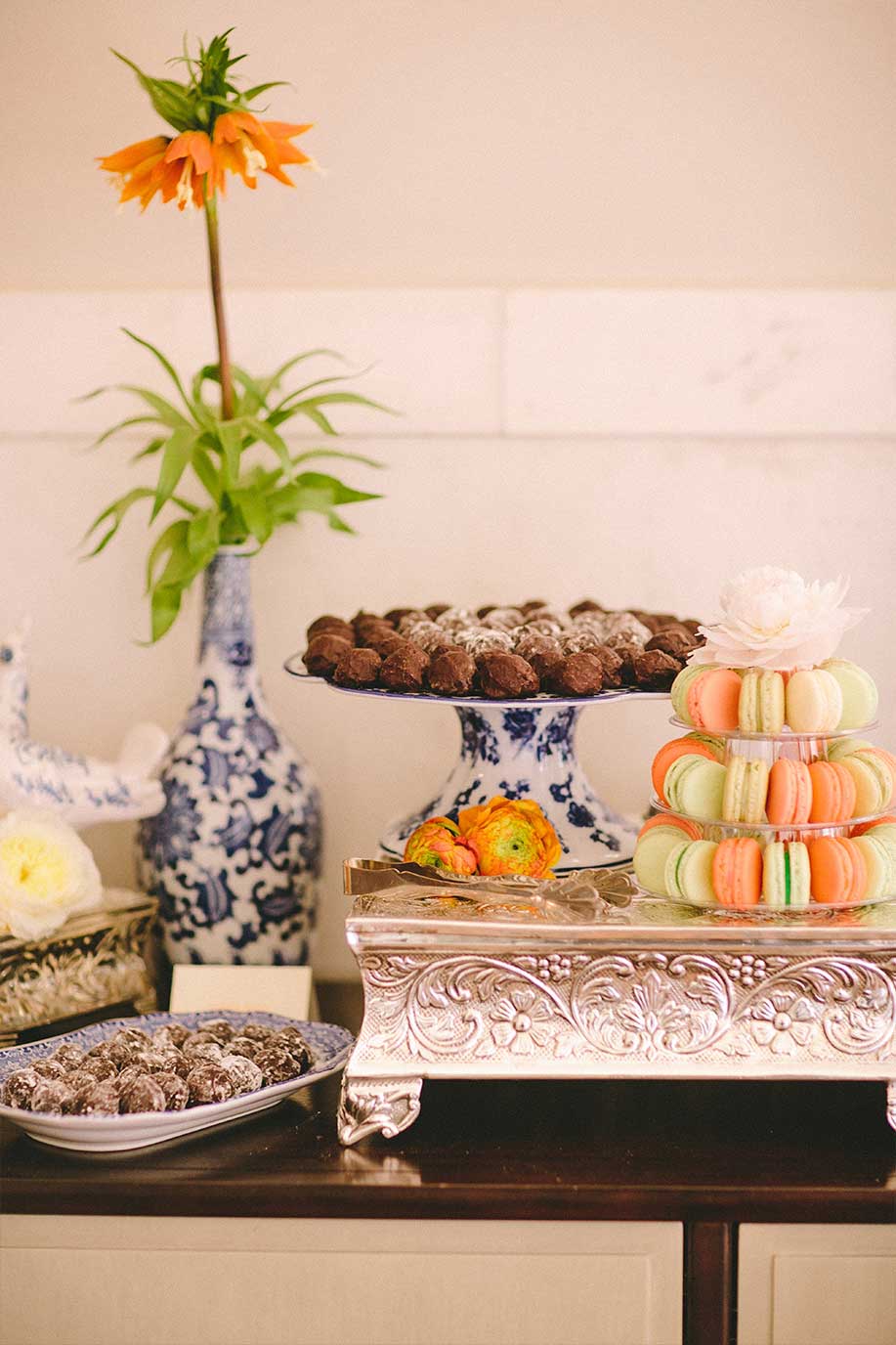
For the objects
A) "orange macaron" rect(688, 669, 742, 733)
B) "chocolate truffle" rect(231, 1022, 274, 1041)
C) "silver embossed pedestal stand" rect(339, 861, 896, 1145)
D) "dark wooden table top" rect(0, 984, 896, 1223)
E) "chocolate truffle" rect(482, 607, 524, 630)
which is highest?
"chocolate truffle" rect(482, 607, 524, 630)

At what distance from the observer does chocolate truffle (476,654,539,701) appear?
91 cm

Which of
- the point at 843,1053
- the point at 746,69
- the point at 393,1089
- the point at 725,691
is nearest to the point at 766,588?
the point at 725,691

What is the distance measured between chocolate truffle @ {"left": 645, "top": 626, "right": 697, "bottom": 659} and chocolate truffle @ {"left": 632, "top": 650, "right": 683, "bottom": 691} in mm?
23

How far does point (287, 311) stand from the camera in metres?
1.29

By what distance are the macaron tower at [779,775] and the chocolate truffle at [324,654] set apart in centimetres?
28

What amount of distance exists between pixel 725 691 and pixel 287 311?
701 mm

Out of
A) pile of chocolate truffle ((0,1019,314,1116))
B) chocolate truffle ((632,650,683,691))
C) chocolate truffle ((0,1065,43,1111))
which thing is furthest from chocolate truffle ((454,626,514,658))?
chocolate truffle ((0,1065,43,1111))

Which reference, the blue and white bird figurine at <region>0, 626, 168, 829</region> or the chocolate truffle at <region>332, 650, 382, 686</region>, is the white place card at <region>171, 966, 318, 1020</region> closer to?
the blue and white bird figurine at <region>0, 626, 168, 829</region>

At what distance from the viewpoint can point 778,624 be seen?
0.80 metres

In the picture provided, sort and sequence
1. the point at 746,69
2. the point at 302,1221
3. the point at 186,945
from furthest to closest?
1. the point at 746,69
2. the point at 186,945
3. the point at 302,1221

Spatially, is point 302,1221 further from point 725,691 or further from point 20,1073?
point 725,691

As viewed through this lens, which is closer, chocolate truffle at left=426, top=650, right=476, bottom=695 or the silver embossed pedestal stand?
the silver embossed pedestal stand

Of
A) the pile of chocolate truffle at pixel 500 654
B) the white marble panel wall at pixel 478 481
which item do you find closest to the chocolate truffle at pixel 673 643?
the pile of chocolate truffle at pixel 500 654

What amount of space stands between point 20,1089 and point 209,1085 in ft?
0.41
